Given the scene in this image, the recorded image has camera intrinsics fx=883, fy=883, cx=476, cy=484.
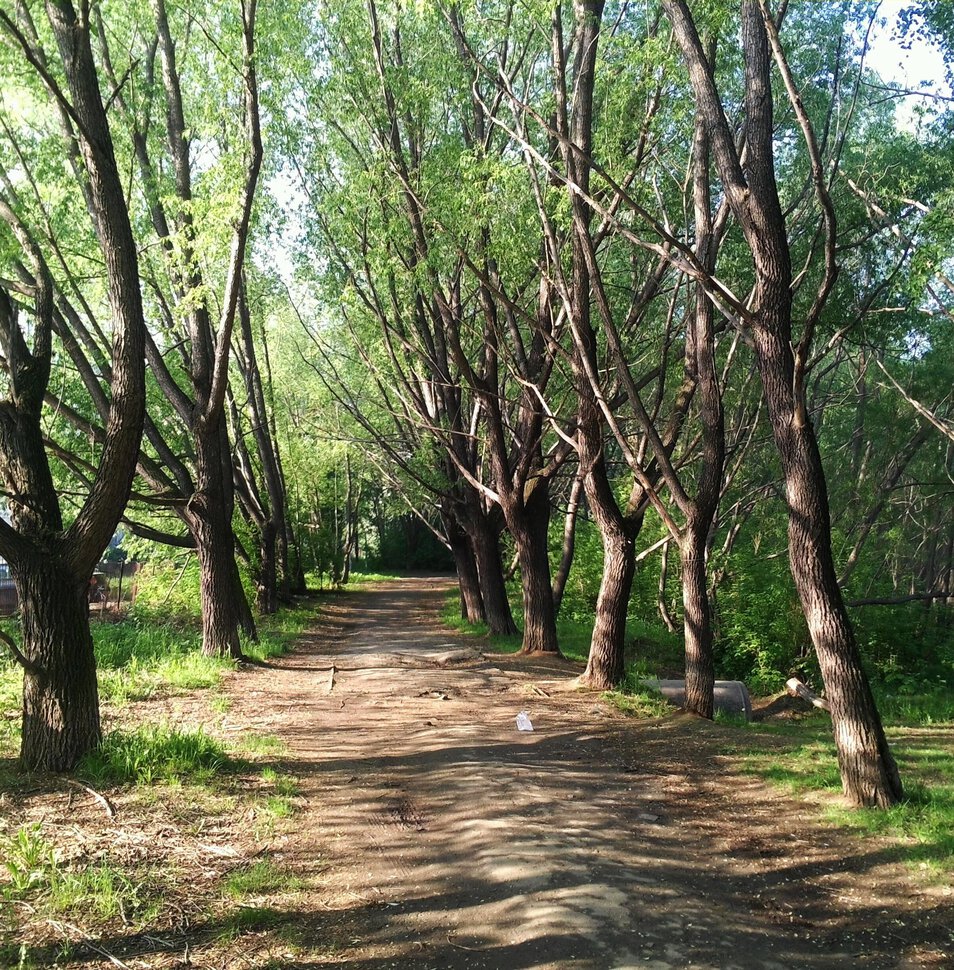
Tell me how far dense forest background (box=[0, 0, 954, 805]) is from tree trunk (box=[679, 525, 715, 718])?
0.03 meters

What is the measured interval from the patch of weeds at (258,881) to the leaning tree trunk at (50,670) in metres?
2.11

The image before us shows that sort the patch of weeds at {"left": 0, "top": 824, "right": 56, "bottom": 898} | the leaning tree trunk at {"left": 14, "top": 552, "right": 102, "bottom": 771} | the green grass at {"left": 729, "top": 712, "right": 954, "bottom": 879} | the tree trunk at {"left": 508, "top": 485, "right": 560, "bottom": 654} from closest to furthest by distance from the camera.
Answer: the patch of weeds at {"left": 0, "top": 824, "right": 56, "bottom": 898}, the green grass at {"left": 729, "top": 712, "right": 954, "bottom": 879}, the leaning tree trunk at {"left": 14, "top": 552, "right": 102, "bottom": 771}, the tree trunk at {"left": 508, "top": 485, "right": 560, "bottom": 654}

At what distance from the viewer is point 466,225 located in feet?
36.4

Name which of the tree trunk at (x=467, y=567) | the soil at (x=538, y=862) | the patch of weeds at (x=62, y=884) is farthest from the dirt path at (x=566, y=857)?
the tree trunk at (x=467, y=567)

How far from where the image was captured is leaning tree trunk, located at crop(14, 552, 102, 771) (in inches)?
247

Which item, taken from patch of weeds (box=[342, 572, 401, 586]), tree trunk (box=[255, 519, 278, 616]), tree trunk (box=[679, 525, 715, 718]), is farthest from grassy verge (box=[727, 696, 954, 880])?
patch of weeds (box=[342, 572, 401, 586])

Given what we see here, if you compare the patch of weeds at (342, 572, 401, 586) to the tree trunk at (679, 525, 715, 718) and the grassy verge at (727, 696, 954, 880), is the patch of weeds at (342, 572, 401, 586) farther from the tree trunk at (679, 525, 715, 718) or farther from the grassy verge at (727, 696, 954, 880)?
the grassy verge at (727, 696, 954, 880)

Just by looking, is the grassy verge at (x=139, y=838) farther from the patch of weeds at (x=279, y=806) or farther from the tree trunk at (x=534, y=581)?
the tree trunk at (x=534, y=581)

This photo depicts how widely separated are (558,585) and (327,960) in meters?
13.7

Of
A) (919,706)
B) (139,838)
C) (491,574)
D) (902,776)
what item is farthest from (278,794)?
(491,574)

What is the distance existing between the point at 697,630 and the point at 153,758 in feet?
18.5

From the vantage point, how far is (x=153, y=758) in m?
6.57

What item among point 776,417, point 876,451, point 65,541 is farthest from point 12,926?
point 876,451

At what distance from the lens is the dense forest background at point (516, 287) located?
6520 mm
